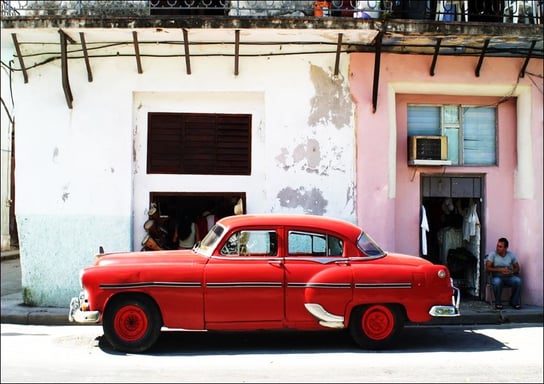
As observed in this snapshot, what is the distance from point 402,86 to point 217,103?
10.4ft

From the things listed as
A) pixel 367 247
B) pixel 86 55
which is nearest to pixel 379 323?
pixel 367 247

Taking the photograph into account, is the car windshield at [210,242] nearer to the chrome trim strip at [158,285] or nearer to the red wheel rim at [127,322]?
the chrome trim strip at [158,285]

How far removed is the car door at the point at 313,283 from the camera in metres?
8.05

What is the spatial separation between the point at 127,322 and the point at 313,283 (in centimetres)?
225

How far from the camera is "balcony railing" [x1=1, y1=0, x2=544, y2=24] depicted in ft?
36.0

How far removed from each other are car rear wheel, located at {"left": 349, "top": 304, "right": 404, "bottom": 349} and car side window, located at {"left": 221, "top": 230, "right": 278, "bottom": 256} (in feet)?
4.23

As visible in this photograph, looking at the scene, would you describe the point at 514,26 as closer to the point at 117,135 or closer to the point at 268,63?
the point at 268,63

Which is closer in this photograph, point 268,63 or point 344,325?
point 344,325

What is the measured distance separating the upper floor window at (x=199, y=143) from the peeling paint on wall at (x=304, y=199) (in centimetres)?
80

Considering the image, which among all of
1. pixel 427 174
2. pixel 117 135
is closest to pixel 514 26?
pixel 427 174

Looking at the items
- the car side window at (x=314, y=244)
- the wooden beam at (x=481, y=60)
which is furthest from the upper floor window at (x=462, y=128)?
the car side window at (x=314, y=244)

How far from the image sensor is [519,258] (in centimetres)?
1180

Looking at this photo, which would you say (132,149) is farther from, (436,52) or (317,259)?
(436,52)

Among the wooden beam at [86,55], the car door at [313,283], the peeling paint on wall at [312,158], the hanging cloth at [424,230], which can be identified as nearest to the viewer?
the car door at [313,283]
